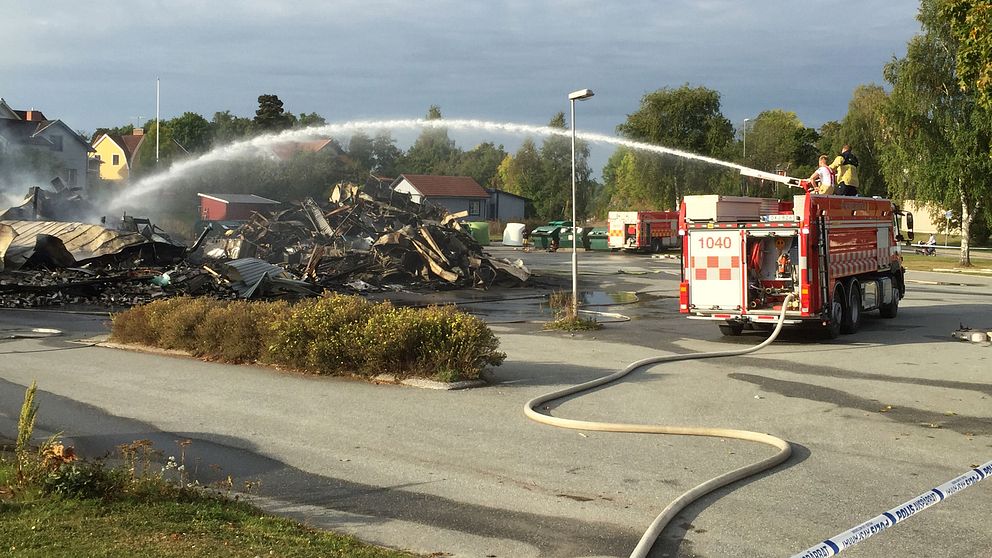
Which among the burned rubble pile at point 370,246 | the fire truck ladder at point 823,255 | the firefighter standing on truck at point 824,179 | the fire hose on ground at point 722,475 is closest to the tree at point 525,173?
the burned rubble pile at point 370,246

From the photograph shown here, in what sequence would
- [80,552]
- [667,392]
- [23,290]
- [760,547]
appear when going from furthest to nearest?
[23,290] < [667,392] < [760,547] < [80,552]

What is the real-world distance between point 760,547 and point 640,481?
1721 millimetres

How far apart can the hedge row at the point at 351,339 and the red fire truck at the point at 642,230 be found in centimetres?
3822

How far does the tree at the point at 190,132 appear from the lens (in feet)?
279

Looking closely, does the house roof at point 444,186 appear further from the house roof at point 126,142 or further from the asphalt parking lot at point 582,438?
the asphalt parking lot at point 582,438

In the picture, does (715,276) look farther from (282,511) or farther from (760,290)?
(282,511)

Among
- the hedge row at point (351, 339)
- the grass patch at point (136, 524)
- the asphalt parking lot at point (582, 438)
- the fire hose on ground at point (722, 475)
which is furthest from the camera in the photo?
the hedge row at point (351, 339)

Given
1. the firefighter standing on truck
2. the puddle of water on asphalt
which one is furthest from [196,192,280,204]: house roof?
the firefighter standing on truck

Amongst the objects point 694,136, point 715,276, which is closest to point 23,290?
point 715,276

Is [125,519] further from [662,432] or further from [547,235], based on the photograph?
[547,235]

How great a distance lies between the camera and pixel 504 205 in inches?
3656

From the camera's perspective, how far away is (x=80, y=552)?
210 inches

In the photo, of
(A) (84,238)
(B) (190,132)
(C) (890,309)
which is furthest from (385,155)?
(C) (890,309)

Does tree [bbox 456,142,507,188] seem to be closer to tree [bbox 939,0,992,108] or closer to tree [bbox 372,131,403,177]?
tree [bbox 372,131,403,177]
